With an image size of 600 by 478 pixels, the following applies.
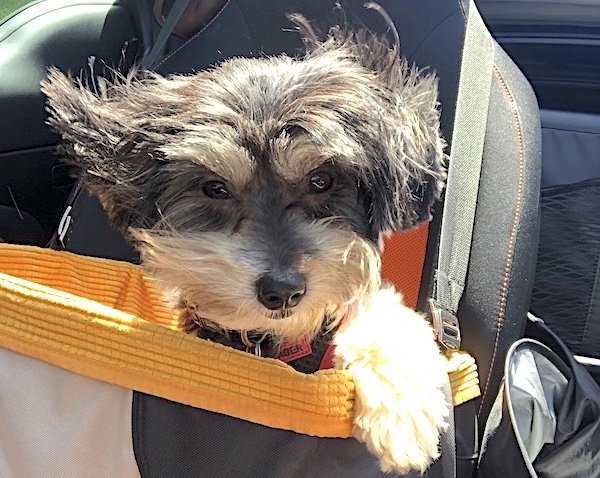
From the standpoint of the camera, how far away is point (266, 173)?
1.17 meters

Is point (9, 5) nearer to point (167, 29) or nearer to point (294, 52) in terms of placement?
point (167, 29)

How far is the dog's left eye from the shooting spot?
1.20 meters

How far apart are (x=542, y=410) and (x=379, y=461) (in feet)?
1.24

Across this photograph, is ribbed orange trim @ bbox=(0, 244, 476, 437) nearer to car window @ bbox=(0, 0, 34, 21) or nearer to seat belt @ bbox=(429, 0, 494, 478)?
seat belt @ bbox=(429, 0, 494, 478)

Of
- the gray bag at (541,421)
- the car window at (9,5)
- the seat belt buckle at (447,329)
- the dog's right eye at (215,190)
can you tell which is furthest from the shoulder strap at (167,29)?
the car window at (9,5)

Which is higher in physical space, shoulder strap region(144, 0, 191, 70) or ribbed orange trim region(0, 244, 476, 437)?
shoulder strap region(144, 0, 191, 70)

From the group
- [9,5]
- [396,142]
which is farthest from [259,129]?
[9,5]

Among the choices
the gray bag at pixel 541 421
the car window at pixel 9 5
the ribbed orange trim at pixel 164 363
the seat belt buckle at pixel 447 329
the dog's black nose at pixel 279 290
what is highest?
the ribbed orange trim at pixel 164 363

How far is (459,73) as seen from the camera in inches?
54.1

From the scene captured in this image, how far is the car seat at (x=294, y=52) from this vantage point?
0.93 meters

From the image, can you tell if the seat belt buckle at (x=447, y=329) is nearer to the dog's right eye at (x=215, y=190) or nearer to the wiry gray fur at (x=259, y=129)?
the wiry gray fur at (x=259, y=129)

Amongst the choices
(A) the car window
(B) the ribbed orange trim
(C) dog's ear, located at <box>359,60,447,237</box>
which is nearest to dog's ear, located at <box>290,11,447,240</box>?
(C) dog's ear, located at <box>359,60,447,237</box>

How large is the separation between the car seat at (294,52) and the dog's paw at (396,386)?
0.13ft

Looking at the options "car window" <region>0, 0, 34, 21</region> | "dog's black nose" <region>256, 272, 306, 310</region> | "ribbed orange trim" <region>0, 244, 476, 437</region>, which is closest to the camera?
"ribbed orange trim" <region>0, 244, 476, 437</region>
